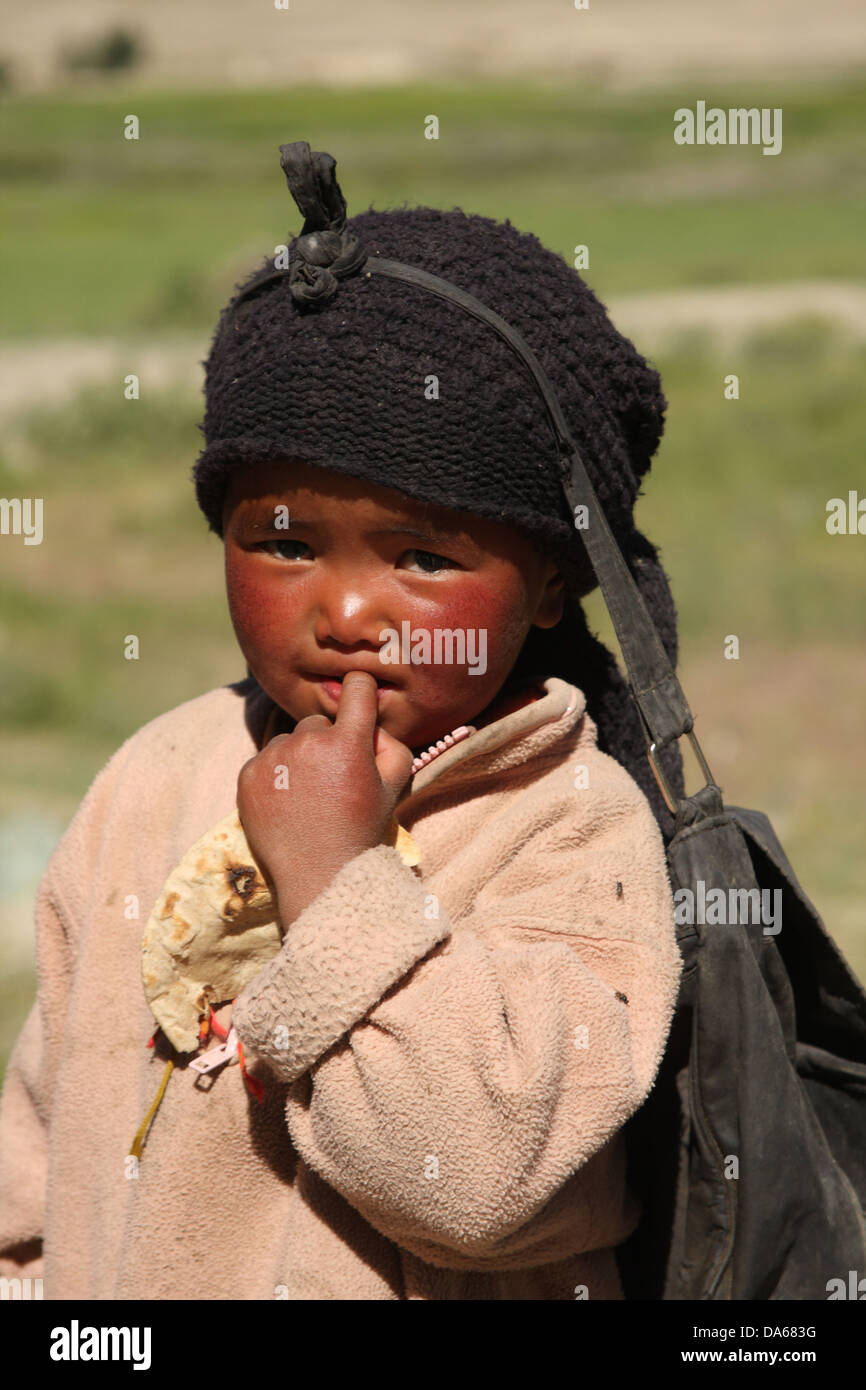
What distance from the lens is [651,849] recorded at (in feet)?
5.99

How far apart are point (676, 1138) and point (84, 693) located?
5.94 metres

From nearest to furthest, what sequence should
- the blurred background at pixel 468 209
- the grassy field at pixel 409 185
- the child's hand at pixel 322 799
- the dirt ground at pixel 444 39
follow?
1. the child's hand at pixel 322 799
2. the blurred background at pixel 468 209
3. the grassy field at pixel 409 185
4. the dirt ground at pixel 444 39

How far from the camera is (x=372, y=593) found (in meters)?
1.75

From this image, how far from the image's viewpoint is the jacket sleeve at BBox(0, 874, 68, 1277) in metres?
2.15

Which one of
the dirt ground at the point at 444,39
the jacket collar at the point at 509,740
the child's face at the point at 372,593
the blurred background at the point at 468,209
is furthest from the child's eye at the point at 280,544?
the dirt ground at the point at 444,39

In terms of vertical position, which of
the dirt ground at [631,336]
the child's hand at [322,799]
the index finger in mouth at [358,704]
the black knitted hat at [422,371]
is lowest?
the child's hand at [322,799]

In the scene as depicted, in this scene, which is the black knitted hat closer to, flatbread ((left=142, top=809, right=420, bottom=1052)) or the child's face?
the child's face

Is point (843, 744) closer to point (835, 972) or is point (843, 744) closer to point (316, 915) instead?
point (835, 972)

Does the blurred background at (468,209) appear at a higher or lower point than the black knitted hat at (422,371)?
higher

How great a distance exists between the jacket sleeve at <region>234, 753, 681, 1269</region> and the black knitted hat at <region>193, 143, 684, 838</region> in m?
0.37

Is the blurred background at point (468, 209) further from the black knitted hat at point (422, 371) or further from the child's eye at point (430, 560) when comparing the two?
the child's eye at point (430, 560)

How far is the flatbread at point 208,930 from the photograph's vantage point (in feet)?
5.90

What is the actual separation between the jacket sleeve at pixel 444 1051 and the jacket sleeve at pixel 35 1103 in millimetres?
570

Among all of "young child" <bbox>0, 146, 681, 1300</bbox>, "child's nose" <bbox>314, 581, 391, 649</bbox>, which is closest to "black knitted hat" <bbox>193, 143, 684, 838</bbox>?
"young child" <bbox>0, 146, 681, 1300</bbox>
